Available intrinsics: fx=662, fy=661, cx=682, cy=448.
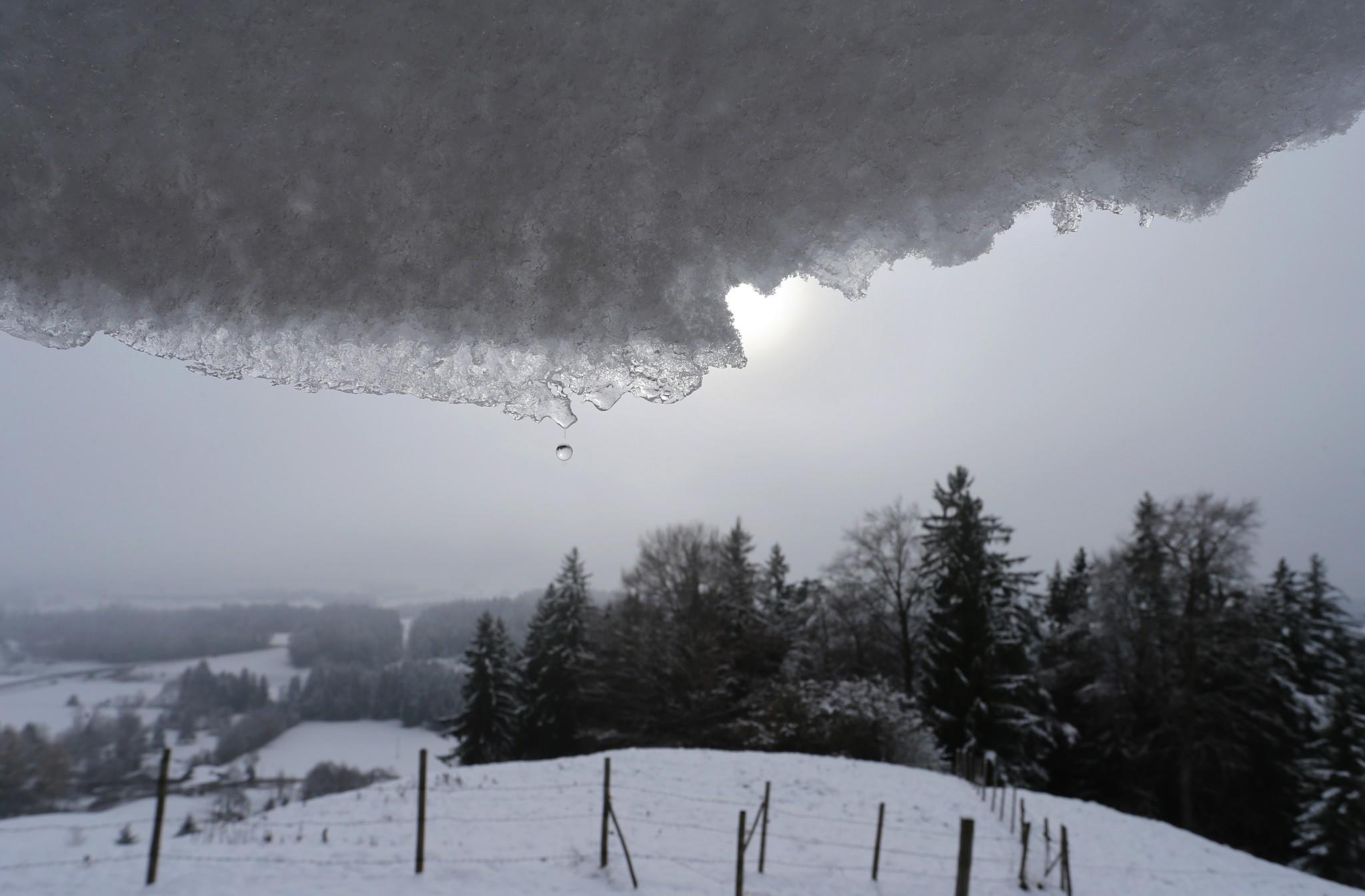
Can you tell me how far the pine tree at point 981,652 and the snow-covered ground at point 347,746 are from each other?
60.4ft

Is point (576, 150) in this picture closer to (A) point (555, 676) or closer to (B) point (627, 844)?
(B) point (627, 844)

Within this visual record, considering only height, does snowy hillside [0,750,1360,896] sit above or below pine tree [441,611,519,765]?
above

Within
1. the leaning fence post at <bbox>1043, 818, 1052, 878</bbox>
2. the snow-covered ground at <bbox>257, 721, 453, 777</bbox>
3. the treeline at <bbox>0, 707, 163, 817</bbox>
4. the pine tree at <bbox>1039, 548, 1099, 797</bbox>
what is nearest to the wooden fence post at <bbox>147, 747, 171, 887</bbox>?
the treeline at <bbox>0, 707, 163, 817</bbox>

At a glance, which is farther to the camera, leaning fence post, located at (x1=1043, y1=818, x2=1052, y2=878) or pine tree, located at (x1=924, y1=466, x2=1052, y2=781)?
pine tree, located at (x1=924, y1=466, x2=1052, y2=781)

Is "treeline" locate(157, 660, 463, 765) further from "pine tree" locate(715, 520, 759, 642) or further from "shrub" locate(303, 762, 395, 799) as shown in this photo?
"pine tree" locate(715, 520, 759, 642)

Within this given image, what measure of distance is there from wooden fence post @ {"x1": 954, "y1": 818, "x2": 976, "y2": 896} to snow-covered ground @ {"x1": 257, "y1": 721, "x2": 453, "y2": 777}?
24.0 m

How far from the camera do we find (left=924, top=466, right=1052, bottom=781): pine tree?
20.2 meters

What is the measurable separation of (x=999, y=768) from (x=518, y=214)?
73.7ft

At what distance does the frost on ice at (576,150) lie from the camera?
79 cm

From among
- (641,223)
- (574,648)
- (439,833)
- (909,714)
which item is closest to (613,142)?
(641,223)

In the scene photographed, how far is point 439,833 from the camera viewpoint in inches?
329

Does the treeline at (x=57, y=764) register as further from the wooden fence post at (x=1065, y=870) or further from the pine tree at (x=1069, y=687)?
the pine tree at (x=1069, y=687)

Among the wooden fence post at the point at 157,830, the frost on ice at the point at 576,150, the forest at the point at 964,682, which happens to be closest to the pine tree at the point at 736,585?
the forest at the point at 964,682

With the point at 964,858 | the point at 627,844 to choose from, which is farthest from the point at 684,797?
the point at 964,858
